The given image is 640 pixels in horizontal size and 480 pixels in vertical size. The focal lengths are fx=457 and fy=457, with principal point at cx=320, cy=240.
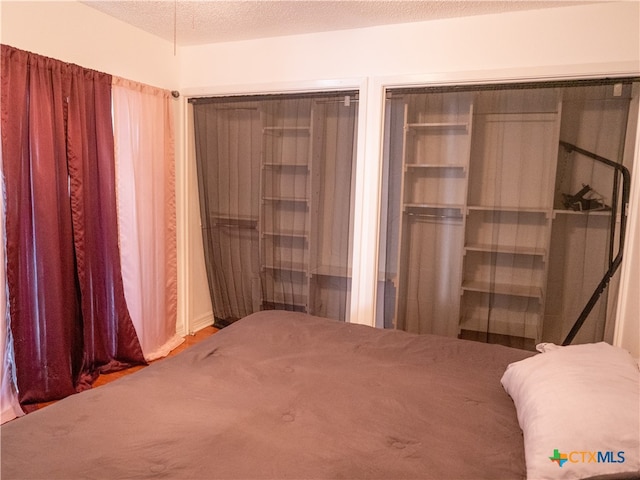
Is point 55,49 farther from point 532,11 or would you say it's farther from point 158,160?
point 532,11

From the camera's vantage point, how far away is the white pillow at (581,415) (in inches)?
43.6

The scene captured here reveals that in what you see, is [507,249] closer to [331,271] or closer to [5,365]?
[331,271]

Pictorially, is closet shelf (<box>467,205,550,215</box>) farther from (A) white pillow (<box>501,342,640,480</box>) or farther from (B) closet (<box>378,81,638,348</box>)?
(A) white pillow (<box>501,342,640,480</box>)

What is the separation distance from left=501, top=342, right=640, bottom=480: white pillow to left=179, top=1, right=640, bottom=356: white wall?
127 centimetres

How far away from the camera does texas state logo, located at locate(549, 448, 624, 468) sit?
110 cm

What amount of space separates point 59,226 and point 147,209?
72 centimetres

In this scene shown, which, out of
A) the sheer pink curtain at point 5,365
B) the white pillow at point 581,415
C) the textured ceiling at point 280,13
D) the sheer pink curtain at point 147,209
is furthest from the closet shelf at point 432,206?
the sheer pink curtain at point 5,365

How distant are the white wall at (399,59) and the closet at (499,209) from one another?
0.11 m

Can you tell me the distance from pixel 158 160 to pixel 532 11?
106 inches

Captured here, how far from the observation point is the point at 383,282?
131 inches

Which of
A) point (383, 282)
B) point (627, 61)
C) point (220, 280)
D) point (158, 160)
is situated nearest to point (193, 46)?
point (158, 160)

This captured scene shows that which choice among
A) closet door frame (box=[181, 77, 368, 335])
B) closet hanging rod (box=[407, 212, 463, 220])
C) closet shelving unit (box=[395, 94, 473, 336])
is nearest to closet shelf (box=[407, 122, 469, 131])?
closet shelving unit (box=[395, 94, 473, 336])

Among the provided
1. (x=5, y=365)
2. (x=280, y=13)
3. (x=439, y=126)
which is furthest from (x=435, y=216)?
(x=5, y=365)

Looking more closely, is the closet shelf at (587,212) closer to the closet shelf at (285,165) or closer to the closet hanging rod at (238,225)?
the closet shelf at (285,165)
